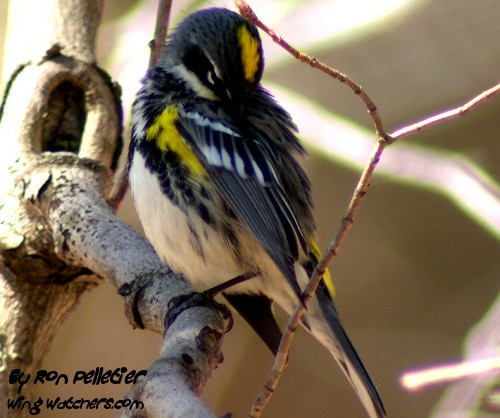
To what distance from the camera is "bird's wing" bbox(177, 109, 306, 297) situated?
158 cm

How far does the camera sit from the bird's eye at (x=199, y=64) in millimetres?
1702

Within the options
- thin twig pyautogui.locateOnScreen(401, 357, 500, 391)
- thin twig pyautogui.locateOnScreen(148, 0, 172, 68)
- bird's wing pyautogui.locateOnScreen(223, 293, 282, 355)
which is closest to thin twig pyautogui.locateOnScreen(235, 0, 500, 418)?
bird's wing pyautogui.locateOnScreen(223, 293, 282, 355)

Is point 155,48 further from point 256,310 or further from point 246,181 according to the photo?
point 256,310

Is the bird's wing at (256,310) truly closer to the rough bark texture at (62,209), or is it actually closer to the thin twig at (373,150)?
the rough bark texture at (62,209)

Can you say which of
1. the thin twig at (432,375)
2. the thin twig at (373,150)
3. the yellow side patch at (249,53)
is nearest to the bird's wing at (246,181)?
the yellow side patch at (249,53)

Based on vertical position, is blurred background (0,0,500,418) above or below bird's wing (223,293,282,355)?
above

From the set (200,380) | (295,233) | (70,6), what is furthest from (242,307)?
(70,6)

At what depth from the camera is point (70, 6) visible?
2096 millimetres

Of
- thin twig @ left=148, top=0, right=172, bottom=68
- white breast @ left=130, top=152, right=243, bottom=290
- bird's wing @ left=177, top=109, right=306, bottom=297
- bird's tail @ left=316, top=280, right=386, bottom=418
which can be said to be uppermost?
thin twig @ left=148, top=0, right=172, bottom=68

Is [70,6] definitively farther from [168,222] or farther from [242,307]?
[242,307]

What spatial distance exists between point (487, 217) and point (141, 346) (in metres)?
1.53

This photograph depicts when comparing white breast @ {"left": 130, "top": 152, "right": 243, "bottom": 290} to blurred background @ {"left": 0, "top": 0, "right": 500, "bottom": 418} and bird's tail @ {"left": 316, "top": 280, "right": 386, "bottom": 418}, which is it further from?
blurred background @ {"left": 0, "top": 0, "right": 500, "bottom": 418}

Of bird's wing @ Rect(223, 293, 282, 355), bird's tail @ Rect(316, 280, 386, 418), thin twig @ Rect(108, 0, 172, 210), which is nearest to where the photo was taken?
bird's tail @ Rect(316, 280, 386, 418)

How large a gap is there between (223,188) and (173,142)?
0.49 ft
